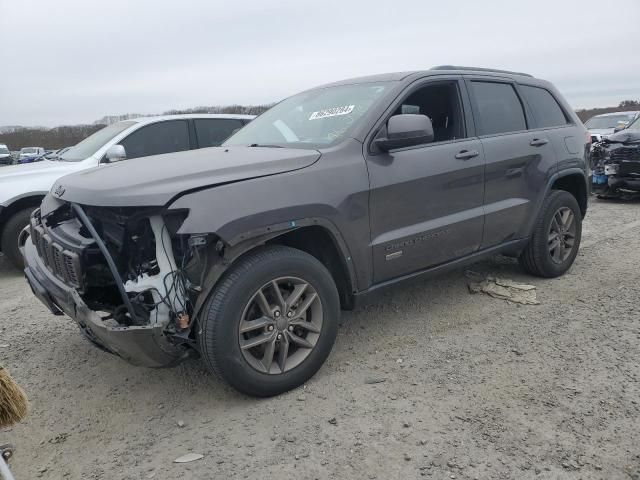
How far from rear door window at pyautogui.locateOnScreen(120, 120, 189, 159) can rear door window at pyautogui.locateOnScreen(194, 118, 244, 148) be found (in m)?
0.18

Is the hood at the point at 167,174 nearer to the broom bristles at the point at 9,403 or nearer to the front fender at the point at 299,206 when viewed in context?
the front fender at the point at 299,206

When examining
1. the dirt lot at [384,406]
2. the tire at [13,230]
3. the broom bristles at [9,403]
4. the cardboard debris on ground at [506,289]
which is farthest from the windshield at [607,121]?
the broom bristles at [9,403]

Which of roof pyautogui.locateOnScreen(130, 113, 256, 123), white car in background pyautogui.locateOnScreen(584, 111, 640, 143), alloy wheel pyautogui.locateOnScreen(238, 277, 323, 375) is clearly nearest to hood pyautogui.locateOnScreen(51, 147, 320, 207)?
alloy wheel pyautogui.locateOnScreen(238, 277, 323, 375)

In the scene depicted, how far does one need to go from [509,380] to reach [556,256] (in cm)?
215

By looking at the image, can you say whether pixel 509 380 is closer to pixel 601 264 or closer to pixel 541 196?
pixel 541 196

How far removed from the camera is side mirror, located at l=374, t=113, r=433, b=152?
126 inches

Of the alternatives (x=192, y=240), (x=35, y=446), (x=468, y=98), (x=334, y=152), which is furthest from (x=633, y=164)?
(x=35, y=446)

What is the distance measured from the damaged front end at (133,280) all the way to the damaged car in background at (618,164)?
8516 mm

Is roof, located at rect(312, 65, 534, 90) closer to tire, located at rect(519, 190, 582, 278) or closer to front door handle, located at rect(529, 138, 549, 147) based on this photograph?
front door handle, located at rect(529, 138, 549, 147)

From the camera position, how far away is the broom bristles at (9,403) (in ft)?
6.62

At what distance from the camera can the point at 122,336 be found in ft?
8.13

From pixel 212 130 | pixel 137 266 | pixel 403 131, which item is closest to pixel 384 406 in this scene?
pixel 137 266

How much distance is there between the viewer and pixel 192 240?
2576 millimetres

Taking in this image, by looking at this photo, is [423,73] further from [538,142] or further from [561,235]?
[561,235]
